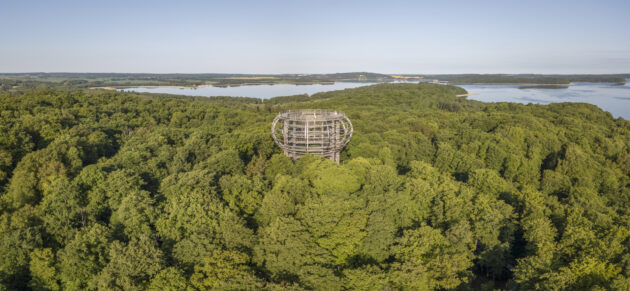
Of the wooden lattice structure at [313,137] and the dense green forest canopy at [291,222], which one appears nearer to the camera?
the dense green forest canopy at [291,222]

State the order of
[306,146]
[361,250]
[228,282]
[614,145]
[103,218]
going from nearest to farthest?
1. [228,282]
2. [361,250]
3. [103,218]
4. [306,146]
5. [614,145]

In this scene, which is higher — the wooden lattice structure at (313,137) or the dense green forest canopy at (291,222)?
the wooden lattice structure at (313,137)

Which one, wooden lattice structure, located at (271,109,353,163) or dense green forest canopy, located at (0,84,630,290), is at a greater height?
wooden lattice structure, located at (271,109,353,163)

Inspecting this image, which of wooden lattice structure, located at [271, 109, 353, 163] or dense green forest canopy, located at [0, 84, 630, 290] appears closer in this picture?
dense green forest canopy, located at [0, 84, 630, 290]

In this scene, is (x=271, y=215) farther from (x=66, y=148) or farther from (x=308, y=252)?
(x=66, y=148)

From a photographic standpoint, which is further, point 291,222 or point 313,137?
point 313,137

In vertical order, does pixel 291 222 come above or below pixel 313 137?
below

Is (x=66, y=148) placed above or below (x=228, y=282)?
above

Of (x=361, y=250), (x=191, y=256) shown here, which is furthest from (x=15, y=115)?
(x=361, y=250)
